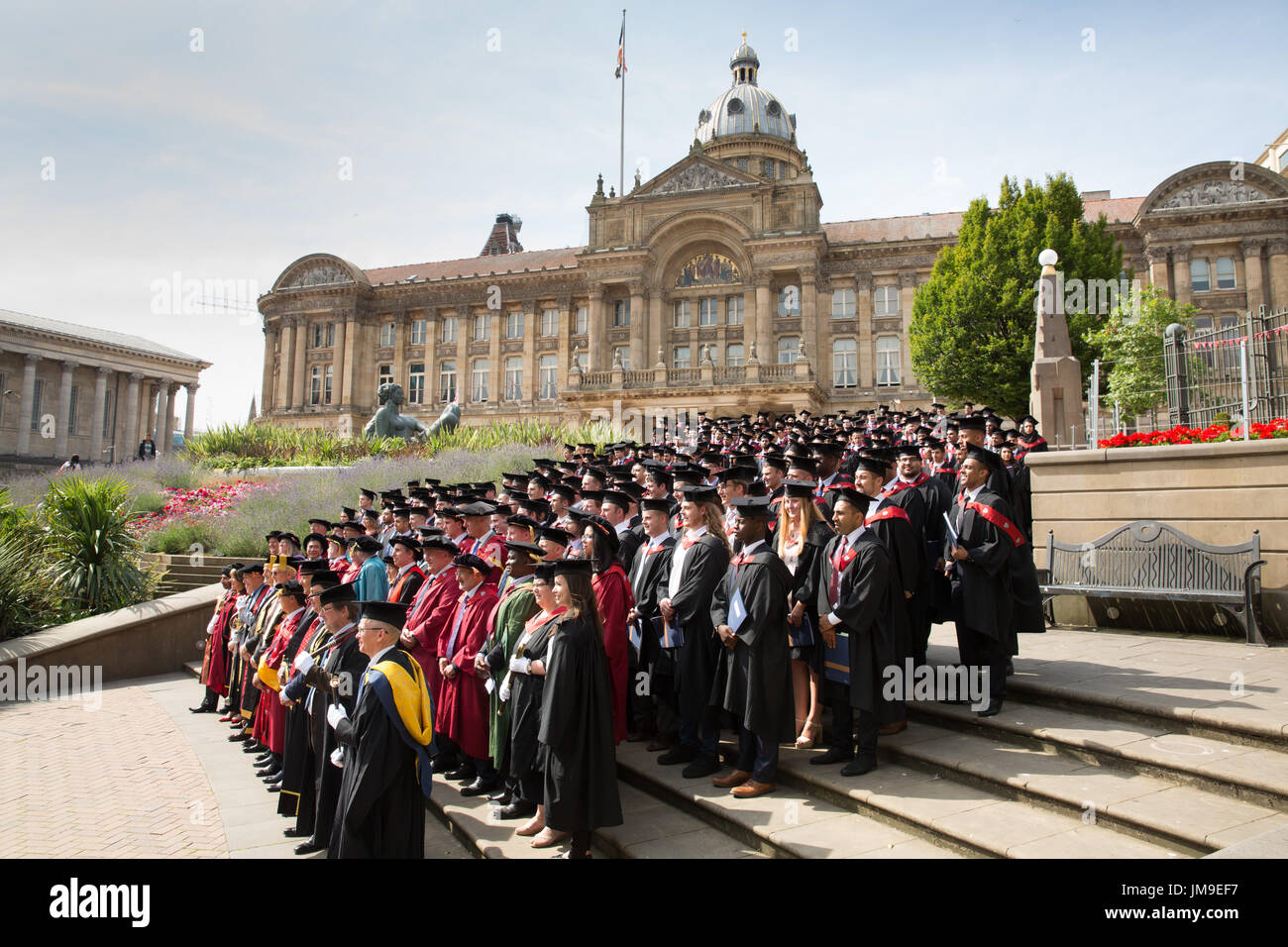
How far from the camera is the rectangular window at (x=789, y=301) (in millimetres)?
43688

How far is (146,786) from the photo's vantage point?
727cm

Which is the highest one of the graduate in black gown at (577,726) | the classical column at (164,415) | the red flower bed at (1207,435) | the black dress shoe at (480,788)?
the classical column at (164,415)

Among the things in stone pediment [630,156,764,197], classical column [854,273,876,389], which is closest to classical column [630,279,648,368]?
stone pediment [630,156,764,197]

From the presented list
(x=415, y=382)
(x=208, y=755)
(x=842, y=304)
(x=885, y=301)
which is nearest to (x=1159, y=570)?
(x=208, y=755)

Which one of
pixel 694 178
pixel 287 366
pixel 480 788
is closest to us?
pixel 480 788

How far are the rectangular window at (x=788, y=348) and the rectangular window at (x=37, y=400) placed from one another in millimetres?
47837

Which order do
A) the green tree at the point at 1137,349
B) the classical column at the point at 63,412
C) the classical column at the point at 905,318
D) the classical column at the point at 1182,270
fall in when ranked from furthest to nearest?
1. the classical column at the point at 63,412
2. the classical column at the point at 905,318
3. the classical column at the point at 1182,270
4. the green tree at the point at 1137,349

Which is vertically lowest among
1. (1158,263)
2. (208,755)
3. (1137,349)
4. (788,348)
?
(208,755)

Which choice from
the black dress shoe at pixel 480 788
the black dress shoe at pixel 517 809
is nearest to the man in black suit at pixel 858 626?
the black dress shoe at pixel 517 809

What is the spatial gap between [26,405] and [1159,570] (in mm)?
60831

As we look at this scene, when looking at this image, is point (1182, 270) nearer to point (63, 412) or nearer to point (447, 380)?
point (447, 380)

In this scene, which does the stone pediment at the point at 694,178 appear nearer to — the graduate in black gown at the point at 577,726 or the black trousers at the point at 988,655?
the black trousers at the point at 988,655

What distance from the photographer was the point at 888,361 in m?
43.5
